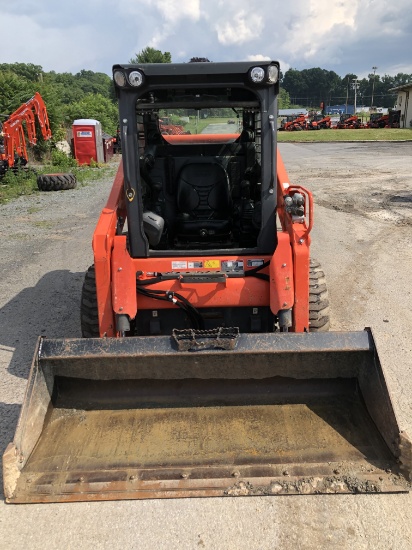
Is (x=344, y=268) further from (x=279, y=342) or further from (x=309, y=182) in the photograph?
(x=309, y=182)

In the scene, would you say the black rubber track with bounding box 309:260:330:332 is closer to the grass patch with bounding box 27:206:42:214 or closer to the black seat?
the black seat

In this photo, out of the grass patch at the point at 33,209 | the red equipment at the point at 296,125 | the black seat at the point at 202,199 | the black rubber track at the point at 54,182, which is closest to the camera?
the black seat at the point at 202,199

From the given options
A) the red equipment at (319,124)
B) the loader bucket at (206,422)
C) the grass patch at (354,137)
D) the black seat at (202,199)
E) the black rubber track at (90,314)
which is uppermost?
the black seat at (202,199)

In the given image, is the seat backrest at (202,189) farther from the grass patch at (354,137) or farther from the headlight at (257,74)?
the grass patch at (354,137)

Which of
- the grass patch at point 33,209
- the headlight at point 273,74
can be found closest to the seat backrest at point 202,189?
the headlight at point 273,74

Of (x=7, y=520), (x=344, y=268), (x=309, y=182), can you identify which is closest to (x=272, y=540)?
(x=7, y=520)

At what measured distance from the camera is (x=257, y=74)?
11.2ft

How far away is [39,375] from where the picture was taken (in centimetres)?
326

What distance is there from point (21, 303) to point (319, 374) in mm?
3957

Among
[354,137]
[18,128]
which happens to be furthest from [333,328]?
[354,137]

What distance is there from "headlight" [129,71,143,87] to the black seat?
3.87 feet

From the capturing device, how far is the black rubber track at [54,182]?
1467 centimetres

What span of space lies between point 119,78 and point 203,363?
2.01 m

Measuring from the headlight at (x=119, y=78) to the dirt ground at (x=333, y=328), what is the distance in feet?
8.21
